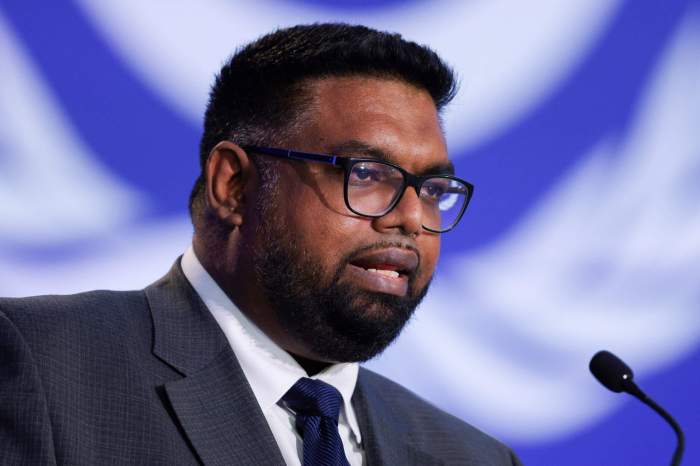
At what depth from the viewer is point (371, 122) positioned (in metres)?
2.11

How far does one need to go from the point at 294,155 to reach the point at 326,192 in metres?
0.12

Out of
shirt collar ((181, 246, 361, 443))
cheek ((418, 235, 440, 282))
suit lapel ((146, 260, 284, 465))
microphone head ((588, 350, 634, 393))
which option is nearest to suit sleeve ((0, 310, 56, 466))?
suit lapel ((146, 260, 284, 465))

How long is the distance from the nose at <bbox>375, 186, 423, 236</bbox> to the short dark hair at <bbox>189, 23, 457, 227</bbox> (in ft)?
1.00

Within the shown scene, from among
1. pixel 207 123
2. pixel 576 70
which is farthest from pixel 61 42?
pixel 576 70

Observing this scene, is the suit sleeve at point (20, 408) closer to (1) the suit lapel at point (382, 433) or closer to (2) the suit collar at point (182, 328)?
(2) the suit collar at point (182, 328)

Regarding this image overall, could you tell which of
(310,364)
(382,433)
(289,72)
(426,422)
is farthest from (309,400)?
(289,72)

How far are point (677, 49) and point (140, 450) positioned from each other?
2.20 metres

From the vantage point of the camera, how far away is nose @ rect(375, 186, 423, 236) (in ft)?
6.76

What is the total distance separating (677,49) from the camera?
3.12 m

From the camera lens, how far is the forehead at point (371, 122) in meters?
2.10

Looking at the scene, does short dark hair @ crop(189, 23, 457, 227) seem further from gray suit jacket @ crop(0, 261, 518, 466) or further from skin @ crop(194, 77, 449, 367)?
gray suit jacket @ crop(0, 261, 518, 466)

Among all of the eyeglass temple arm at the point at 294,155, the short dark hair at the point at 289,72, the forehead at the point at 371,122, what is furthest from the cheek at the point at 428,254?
the short dark hair at the point at 289,72

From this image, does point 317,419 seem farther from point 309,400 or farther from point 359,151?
point 359,151

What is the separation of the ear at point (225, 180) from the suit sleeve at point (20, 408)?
22.9 inches
